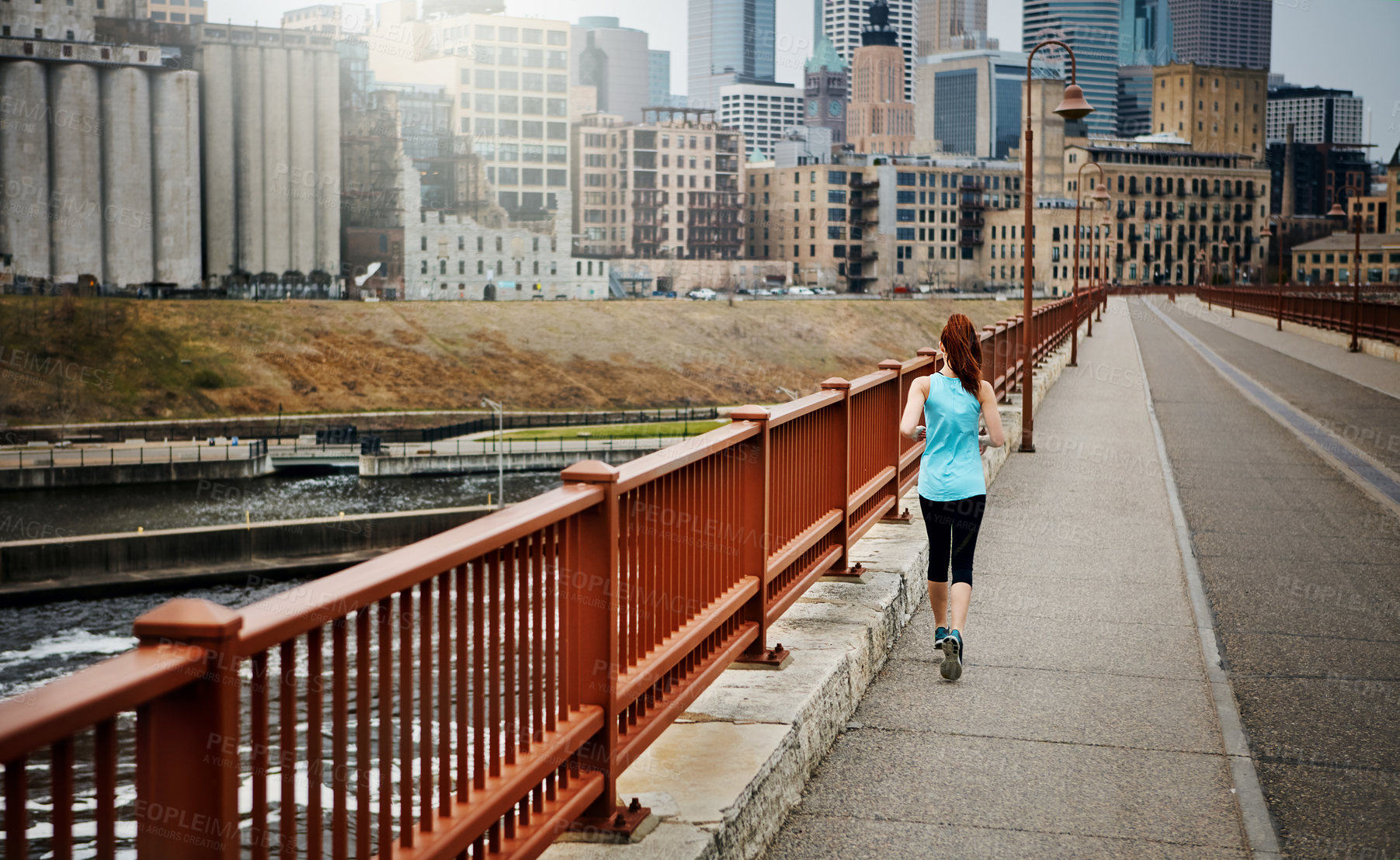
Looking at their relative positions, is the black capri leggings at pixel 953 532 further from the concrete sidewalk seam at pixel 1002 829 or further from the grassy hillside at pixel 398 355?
the grassy hillside at pixel 398 355

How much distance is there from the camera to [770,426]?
6453 mm

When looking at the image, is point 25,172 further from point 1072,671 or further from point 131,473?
point 1072,671

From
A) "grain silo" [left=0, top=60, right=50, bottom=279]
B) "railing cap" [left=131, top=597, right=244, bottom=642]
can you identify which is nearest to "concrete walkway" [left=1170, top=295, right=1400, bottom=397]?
"railing cap" [left=131, top=597, right=244, bottom=642]

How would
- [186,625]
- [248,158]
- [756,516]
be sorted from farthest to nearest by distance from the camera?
[248,158]
[756,516]
[186,625]

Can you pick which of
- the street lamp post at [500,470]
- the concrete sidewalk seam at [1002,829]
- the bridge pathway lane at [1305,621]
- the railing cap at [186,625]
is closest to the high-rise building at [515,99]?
the street lamp post at [500,470]

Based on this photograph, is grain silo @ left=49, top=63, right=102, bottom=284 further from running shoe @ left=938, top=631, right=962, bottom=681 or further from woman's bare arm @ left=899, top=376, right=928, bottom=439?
running shoe @ left=938, top=631, right=962, bottom=681

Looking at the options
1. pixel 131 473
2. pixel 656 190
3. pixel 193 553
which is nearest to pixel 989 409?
pixel 193 553

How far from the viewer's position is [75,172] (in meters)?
97.6

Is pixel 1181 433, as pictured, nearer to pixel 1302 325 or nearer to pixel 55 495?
pixel 1302 325

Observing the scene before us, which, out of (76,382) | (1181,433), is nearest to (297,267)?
(76,382)

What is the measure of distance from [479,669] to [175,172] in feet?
360

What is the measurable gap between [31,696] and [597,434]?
73.6 m

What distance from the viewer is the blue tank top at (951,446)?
287 inches

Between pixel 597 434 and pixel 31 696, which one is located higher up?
pixel 31 696
